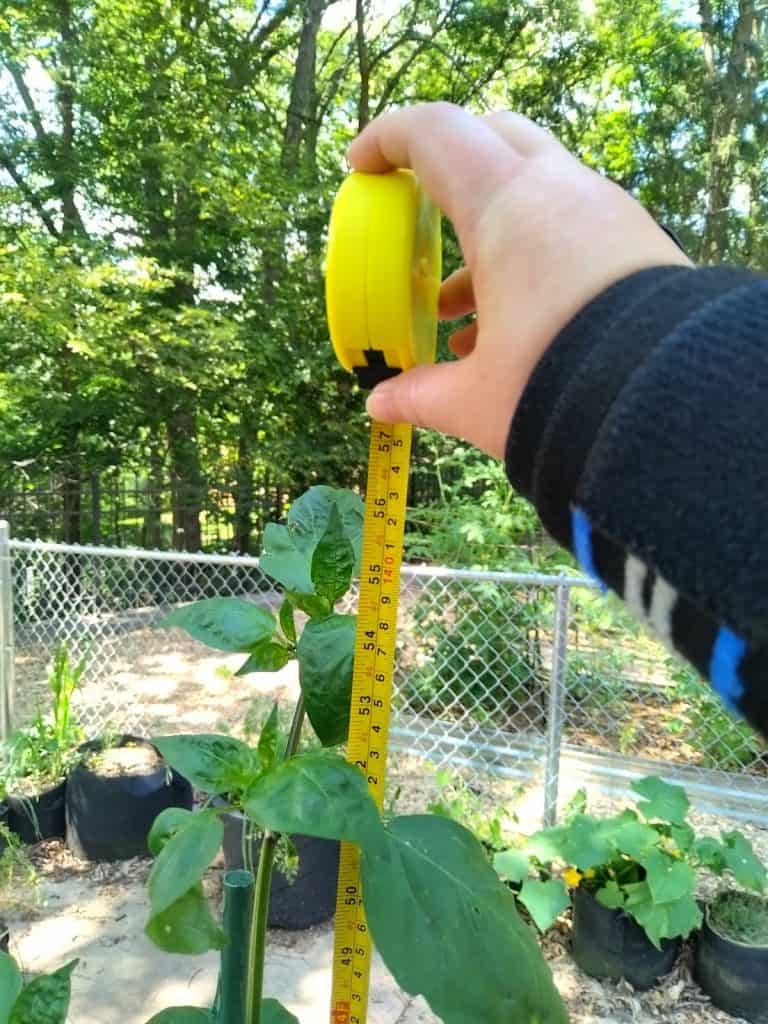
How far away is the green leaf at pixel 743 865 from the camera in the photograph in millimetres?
2727

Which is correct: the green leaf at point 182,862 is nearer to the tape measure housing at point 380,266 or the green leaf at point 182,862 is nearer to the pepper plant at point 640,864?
the tape measure housing at point 380,266

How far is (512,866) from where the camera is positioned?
9.36 ft

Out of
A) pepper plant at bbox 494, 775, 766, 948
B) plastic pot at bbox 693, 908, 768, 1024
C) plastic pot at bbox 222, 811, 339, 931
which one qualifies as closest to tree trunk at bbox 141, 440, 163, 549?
plastic pot at bbox 222, 811, 339, 931

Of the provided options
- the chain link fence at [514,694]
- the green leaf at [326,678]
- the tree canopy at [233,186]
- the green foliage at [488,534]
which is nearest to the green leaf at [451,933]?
the green leaf at [326,678]

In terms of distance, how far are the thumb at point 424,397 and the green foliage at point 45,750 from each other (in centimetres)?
349

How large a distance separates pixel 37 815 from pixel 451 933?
352cm

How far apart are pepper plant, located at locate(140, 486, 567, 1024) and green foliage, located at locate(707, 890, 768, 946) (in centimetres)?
245

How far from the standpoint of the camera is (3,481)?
834 cm

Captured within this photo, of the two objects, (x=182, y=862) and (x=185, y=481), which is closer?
(x=182, y=862)

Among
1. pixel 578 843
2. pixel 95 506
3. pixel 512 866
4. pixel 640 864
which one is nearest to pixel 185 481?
pixel 95 506

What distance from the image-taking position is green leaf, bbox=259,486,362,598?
0.80 metres

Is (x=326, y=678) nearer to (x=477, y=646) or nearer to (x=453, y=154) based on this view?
(x=453, y=154)

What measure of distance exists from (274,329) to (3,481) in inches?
131

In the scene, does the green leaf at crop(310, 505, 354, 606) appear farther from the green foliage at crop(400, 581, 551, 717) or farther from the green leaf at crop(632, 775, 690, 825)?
the green foliage at crop(400, 581, 551, 717)
